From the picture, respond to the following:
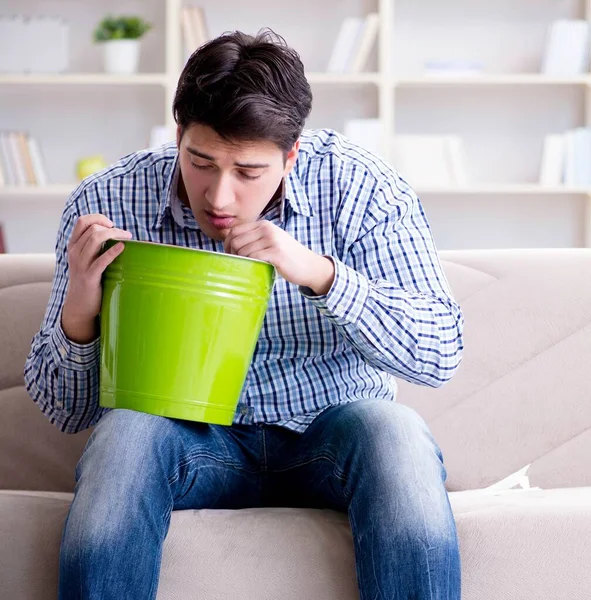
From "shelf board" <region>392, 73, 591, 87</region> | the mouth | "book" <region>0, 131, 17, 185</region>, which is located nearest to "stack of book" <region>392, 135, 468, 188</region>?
"shelf board" <region>392, 73, 591, 87</region>

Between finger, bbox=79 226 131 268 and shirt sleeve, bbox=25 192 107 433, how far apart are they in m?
0.15

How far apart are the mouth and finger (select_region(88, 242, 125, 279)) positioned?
0.21 meters

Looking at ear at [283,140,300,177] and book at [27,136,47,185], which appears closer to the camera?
ear at [283,140,300,177]

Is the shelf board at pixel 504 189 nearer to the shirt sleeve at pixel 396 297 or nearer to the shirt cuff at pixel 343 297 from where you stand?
the shirt sleeve at pixel 396 297

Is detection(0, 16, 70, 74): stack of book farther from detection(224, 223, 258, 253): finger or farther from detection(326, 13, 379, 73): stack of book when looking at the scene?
detection(224, 223, 258, 253): finger

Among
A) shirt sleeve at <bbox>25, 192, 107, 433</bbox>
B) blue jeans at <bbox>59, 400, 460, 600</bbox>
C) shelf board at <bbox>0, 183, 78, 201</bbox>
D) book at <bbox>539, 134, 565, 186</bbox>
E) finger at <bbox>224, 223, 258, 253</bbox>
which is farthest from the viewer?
book at <bbox>539, 134, 565, 186</bbox>

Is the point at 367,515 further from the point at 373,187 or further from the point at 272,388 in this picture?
the point at 373,187

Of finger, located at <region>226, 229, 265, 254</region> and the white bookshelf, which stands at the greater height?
finger, located at <region>226, 229, 265, 254</region>

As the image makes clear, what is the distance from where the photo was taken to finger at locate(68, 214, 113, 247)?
43.9 inches

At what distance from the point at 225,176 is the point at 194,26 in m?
2.68

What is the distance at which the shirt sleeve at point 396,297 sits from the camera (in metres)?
1.19

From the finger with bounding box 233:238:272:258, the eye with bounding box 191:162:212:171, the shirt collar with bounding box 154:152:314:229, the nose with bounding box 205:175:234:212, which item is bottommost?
the shirt collar with bounding box 154:152:314:229

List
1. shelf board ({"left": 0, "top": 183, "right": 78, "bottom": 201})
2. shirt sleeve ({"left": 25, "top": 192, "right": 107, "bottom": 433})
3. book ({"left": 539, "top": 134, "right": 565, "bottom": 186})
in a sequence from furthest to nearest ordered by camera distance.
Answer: book ({"left": 539, "top": 134, "right": 565, "bottom": 186}) < shelf board ({"left": 0, "top": 183, "right": 78, "bottom": 201}) < shirt sleeve ({"left": 25, "top": 192, "right": 107, "bottom": 433})

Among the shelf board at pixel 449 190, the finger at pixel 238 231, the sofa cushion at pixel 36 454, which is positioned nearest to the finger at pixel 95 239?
the finger at pixel 238 231
